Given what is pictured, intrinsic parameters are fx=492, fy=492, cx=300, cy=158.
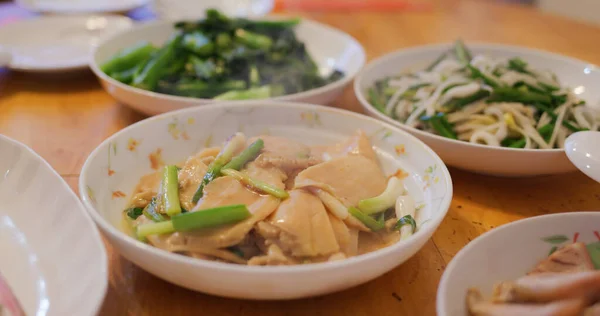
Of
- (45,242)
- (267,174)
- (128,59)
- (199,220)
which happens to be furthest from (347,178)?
(128,59)

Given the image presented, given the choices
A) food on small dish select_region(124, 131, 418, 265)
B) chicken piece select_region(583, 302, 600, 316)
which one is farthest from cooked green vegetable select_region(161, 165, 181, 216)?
chicken piece select_region(583, 302, 600, 316)

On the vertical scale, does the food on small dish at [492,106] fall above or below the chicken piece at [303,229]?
below

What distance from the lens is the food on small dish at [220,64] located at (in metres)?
2.16

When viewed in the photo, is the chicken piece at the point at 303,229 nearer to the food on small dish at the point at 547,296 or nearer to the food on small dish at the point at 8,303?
the food on small dish at the point at 547,296

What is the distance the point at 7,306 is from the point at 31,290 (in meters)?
0.08

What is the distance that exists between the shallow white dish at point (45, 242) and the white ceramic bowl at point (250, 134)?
0.05 metres

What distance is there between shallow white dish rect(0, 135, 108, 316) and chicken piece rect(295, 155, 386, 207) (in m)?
0.54

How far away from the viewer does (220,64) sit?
92.4 inches

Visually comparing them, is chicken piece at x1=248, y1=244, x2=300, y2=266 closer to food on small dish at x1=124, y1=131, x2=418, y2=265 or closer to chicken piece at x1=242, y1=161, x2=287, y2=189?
food on small dish at x1=124, y1=131, x2=418, y2=265

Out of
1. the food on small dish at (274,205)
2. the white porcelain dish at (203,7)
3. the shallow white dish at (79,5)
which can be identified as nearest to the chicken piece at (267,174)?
the food on small dish at (274,205)

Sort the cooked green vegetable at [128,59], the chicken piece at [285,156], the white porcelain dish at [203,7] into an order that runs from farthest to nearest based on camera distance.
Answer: the white porcelain dish at [203,7] < the cooked green vegetable at [128,59] < the chicken piece at [285,156]

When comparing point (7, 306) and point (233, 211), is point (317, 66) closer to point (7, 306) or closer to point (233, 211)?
point (233, 211)

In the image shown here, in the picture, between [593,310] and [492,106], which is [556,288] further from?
[492,106]

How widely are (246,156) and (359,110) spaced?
92 cm
